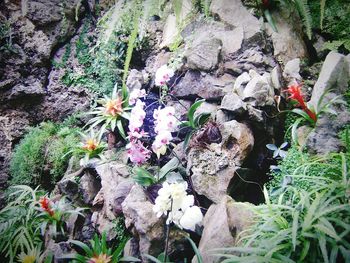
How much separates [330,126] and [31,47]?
3.88m

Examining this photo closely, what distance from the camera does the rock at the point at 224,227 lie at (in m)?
2.05

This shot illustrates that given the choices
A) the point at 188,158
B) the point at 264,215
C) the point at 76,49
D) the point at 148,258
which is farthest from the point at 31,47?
the point at 264,215

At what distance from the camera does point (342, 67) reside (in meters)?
2.51

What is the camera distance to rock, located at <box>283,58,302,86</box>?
2.83 meters

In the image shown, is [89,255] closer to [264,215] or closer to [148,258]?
[148,258]

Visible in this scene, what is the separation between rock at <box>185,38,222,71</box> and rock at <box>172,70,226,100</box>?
9 centimetres

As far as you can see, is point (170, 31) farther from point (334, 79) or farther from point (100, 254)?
point (100, 254)

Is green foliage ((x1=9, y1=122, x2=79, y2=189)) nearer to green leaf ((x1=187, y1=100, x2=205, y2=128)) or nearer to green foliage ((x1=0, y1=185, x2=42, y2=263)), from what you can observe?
green foliage ((x1=0, y1=185, x2=42, y2=263))

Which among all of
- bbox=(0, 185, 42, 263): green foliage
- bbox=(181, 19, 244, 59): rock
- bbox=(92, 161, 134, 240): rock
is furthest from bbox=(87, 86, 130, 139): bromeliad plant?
bbox=(0, 185, 42, 263): green foliage

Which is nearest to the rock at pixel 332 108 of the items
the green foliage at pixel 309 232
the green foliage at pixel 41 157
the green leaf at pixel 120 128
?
the green foliage at pixel 309 232

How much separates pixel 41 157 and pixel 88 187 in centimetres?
96

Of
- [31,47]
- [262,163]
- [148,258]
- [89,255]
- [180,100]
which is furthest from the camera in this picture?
[31,47]

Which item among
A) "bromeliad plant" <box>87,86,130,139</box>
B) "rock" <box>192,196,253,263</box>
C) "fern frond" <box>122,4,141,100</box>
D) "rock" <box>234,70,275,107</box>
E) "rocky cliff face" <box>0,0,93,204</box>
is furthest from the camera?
"rocky cliff face" <box>0,0,93,204</box>

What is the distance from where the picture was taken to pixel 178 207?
2168 mm
